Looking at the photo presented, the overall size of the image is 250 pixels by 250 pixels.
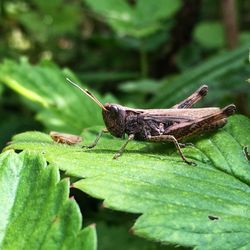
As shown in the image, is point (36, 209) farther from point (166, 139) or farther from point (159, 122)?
point (159, 122)

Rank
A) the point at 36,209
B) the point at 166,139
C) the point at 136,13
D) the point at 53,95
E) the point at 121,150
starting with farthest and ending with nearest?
1. the point at 136,13
2. the point at 53,95
3. the point at 166,139
4. the point at 121,150
5. the point at 36,209

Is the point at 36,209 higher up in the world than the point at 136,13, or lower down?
lower down

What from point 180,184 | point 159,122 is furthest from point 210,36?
point 180,184

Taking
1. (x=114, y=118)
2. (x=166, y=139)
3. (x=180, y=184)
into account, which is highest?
(x=114, y=118)

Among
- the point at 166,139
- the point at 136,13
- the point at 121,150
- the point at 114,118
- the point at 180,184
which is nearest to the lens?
the point at 180,184

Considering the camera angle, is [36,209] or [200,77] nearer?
[36,209]

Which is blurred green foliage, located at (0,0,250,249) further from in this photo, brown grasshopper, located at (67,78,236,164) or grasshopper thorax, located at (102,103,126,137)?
grasshopper thorax, located at (102,103,126,137)

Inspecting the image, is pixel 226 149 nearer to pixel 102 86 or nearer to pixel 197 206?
pixel 197 206

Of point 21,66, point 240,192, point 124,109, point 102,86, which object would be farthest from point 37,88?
point 240,192
